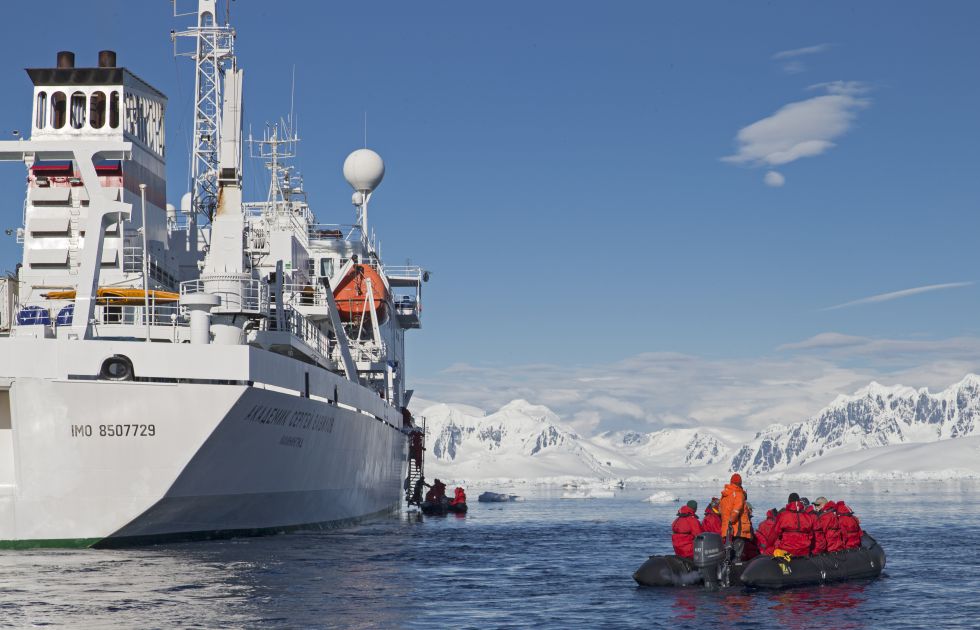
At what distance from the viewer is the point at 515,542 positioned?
4169 cm

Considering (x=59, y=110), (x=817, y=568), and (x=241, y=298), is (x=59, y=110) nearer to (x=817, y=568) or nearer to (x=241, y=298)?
(x=241, y=298)

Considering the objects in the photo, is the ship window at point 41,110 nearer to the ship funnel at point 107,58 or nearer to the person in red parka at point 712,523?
the ship funnel at point 107,58

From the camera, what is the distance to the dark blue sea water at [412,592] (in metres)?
21.0

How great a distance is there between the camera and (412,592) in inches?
990

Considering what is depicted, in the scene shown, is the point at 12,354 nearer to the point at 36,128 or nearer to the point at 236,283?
the point at 236,283

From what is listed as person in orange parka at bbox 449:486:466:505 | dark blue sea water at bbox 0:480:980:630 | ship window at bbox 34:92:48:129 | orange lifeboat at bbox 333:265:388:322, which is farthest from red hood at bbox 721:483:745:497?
person in orange parka at bbox 449:486:466:505

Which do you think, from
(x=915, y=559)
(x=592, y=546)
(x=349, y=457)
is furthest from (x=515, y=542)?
(x=915, y=559)

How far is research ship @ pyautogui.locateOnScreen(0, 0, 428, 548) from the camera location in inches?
1171

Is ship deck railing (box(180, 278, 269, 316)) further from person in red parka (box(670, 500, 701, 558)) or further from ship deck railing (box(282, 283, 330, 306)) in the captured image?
person in red parka (box(670, 500, 701, 558))

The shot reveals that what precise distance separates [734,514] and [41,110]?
28854mm

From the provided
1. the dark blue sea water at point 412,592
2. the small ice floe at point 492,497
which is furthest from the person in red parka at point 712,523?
the small ice floe at point 492,497

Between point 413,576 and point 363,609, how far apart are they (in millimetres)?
6191

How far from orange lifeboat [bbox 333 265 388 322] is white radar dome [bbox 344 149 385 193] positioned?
42.3 feet

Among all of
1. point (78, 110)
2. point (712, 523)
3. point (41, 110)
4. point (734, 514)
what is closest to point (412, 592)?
point (712, 523)
